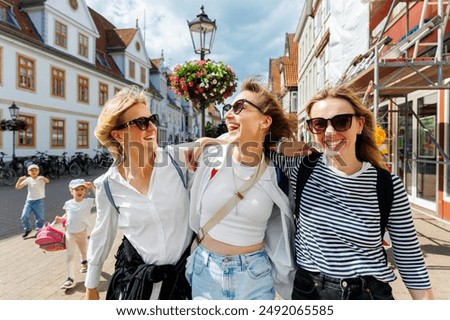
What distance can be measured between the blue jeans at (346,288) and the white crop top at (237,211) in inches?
13.7

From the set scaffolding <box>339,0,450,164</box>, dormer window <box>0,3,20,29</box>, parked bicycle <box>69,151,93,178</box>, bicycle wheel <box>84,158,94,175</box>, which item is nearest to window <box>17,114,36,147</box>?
parked bicycle <box>69,151,93,178</box>

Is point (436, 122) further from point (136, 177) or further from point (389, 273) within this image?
point (136, 177)

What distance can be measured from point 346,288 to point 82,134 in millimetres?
24797

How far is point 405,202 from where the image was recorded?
5.16ft

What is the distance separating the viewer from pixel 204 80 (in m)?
5.02

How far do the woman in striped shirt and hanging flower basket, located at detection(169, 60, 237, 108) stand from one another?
3.50m

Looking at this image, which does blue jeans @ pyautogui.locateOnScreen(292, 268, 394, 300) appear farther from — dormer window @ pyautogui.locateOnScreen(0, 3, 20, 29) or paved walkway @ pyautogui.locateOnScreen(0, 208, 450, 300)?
dormer window @ pyautogui.locateOnScreen(0, 3, 20, 29)

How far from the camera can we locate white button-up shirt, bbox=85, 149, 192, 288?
179 centimetres

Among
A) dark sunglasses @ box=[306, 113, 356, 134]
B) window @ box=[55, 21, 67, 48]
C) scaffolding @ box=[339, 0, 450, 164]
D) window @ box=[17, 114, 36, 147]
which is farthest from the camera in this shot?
window @ box=[55, 21, 67, 48]

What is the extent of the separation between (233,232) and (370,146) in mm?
854

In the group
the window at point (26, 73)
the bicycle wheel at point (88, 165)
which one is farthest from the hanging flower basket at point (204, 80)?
the window at point (26, 73)

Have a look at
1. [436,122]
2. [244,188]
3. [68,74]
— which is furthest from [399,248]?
[68,74]

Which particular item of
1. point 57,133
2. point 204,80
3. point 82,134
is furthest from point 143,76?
point 204,80

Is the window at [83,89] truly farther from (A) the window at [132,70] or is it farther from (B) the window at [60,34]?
(A) the window at [132,70]
